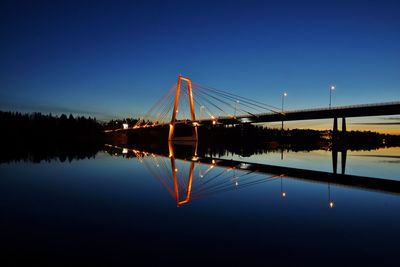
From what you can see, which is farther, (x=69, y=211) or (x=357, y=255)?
(x=69, y=211)

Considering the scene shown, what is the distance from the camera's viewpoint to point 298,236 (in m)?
8.27

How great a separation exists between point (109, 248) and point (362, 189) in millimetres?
14136

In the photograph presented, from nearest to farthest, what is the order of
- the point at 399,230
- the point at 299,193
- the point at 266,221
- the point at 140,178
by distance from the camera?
the point at 399,230, the point at 266,221, the point at 299,193, the point at 140,178

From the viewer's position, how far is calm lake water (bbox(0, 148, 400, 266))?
663 centimetres

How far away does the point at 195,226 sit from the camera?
9.06 m

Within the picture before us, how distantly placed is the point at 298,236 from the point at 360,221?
3.01 m

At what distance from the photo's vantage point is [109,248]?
697cm

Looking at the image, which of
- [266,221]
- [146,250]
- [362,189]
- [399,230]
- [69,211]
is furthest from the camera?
[362,189]

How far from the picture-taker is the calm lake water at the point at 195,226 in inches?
261

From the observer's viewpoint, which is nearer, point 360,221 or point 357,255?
point 357,255

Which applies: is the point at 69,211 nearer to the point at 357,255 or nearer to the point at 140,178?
the point at 357,255

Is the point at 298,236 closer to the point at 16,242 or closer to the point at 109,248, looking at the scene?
the point at 109,248

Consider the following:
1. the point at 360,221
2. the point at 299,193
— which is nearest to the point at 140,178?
the point at 299,193

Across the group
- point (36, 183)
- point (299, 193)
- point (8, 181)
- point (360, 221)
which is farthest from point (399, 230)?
point (8, 181)
